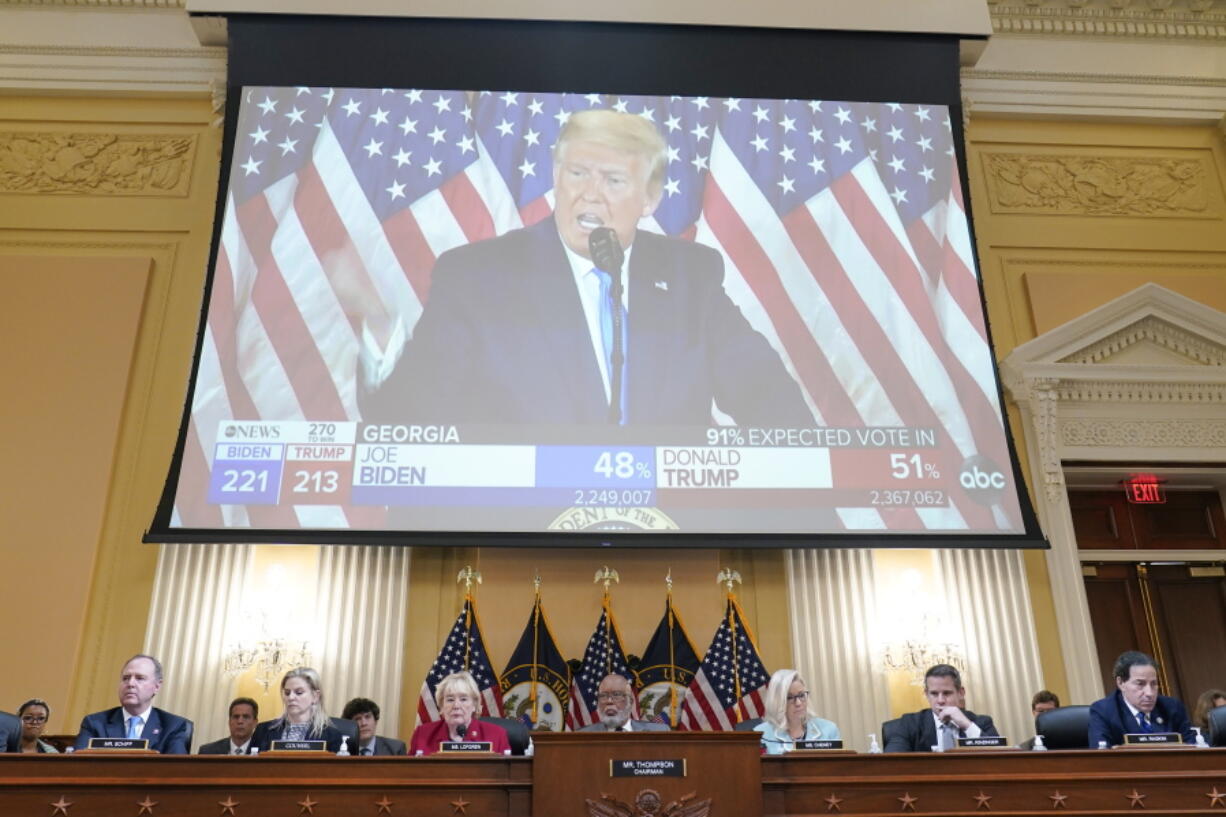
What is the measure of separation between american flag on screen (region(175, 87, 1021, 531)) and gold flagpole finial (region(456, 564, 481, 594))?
1.10 metres

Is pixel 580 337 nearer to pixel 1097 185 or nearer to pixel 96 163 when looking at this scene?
pixel 96 163

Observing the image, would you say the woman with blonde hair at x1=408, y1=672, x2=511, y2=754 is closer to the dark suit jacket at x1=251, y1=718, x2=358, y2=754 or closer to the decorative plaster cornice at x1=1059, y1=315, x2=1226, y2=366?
the dark suit jacket at x1=251, y1=718, x2=358, y2=754

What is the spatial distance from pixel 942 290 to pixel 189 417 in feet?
15.3

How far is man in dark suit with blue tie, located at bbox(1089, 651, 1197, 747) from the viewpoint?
4336 mm

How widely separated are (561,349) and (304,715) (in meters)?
2.89

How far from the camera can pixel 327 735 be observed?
→ 460 cm

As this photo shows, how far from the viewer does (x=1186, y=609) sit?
741 cm

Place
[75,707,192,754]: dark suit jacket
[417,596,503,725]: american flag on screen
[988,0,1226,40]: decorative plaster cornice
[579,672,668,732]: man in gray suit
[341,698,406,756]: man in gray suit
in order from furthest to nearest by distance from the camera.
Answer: [988,0,1226,40]: decorative plaster cornice
[417,596,503,725]: american flag on screen
[341,698,406,756]: man in gray suit
[579,672,668,732]: man in gray suit
[75,707,192,754]: dark suit jacket

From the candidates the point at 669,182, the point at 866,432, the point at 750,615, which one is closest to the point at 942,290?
the point at 866,432

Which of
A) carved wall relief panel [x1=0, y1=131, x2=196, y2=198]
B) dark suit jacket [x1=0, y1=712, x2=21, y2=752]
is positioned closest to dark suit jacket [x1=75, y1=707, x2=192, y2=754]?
dark suit jacket [x1=0, y1=712, x2=21, y2=752]

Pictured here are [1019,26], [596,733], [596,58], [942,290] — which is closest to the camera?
[596,733]

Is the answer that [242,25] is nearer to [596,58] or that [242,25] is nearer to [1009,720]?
[596,58]

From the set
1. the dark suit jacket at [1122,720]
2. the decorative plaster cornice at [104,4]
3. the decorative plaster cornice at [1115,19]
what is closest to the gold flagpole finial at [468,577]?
the dark suit jacket at [1122,720]

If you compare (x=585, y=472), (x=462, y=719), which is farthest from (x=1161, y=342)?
(x=462, y=719)
